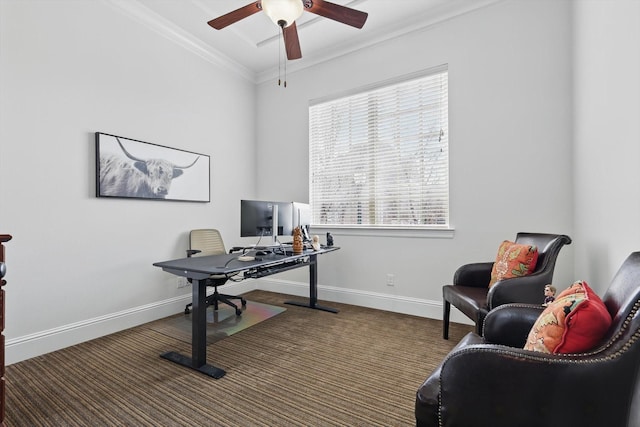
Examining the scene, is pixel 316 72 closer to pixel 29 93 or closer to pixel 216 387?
pixel 29 93

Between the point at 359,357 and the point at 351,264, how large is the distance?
4.80ft

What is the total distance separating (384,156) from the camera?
3.54 m

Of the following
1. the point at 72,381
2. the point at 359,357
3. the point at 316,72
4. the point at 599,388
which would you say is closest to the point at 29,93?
the point at 72,381

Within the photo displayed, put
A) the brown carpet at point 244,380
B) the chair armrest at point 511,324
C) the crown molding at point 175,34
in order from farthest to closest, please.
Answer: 1. the crown molding at point 175,34
2. the brown carpet at point 244,380
3. the chair armrest at point 511,324

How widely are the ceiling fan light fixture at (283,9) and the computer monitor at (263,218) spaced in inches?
58.4

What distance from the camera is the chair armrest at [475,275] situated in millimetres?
2551

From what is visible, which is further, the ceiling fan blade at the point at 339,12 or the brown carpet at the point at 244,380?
the ceiling fan blade at the point at 339,12

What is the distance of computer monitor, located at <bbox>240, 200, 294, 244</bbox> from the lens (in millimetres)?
2814

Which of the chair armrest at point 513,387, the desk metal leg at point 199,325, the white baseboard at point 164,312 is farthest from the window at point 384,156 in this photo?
Answer: the chair armrest at point 513,387

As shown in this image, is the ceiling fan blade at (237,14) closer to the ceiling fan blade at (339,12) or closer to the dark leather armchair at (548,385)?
the ceiling fan blade at (339,12)

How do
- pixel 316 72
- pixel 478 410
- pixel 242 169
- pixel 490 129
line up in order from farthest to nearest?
pixel 242 169, pixel 316 72, pixel 490 129, pixel 478 410

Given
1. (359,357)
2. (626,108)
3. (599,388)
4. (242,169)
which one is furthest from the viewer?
(242,169)

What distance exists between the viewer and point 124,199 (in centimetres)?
296

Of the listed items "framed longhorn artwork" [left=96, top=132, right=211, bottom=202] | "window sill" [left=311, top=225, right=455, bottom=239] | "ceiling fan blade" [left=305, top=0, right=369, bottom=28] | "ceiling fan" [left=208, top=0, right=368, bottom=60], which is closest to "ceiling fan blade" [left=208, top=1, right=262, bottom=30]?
"ceiling fan" [left=208, top=0, right=368, bottom=60]
